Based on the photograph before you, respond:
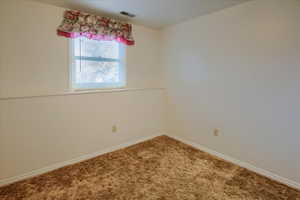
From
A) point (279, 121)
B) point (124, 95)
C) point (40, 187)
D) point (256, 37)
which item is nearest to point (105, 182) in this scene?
point (40, 187)

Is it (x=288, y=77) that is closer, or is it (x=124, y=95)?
(x=288, y=77)

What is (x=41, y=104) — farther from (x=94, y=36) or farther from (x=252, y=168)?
(x=252, y=168)

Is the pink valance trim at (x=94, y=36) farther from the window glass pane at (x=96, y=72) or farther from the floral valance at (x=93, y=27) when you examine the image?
the window glass pane at (x=96, y=72)

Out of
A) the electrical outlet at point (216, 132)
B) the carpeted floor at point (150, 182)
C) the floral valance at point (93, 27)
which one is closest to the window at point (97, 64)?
the floral valance at point (93, 27)

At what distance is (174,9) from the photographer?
2.42 meters

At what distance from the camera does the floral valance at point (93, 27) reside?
230 cm

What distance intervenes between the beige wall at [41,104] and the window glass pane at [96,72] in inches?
9.4

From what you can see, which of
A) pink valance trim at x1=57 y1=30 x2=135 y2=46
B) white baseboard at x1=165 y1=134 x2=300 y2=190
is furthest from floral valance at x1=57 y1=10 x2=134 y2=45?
white baseboard at x1=165 y1=134 x2=300 y2=190

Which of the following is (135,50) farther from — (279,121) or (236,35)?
(279,121)

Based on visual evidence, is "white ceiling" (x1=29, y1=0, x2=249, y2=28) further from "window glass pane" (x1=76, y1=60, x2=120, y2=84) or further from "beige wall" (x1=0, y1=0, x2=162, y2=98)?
"window glass pane" (x1=76, y1=60, x2=120, y2=84)

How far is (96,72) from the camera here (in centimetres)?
279

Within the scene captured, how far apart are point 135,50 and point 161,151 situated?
182 cm

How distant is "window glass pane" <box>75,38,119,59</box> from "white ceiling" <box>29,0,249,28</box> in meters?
0.44

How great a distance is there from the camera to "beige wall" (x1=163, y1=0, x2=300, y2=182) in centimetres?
194
